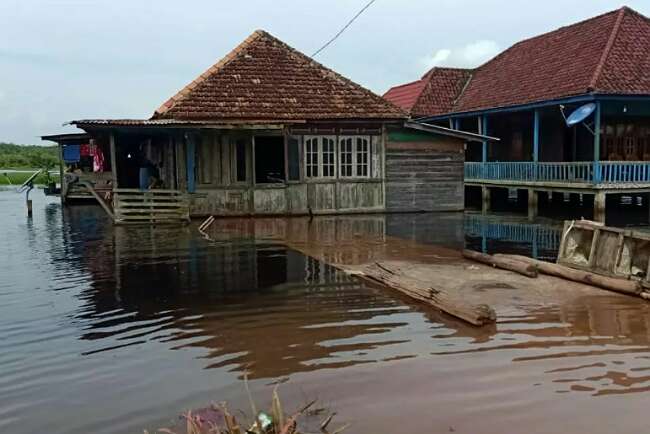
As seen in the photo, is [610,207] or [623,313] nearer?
[623,313]

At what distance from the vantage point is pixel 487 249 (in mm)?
12586

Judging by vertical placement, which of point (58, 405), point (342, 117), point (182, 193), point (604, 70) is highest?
point (604, 70)

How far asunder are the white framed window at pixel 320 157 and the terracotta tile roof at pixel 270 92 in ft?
2.55

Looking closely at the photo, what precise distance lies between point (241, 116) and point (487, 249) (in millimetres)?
8519

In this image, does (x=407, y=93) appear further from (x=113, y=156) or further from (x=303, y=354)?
(x=303, y=354)

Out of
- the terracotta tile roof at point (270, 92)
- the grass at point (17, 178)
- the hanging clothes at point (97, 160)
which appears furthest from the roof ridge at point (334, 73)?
the grass at point (17, 178)

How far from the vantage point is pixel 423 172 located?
64.9ft

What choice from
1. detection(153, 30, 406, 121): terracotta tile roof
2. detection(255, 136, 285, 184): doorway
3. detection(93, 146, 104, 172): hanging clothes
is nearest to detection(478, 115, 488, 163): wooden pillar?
detection(153, 30, 406, 121): terracotta tile roof

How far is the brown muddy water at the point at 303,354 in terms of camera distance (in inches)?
179

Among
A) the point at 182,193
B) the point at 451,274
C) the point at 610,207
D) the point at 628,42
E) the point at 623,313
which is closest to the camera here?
the point at 623,313

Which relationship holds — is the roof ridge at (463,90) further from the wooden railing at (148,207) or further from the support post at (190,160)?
the wooden railing at (148,207)

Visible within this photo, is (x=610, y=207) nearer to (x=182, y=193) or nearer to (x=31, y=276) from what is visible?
(x=182, y=193)

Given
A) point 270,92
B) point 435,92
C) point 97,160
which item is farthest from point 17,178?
point 270,92

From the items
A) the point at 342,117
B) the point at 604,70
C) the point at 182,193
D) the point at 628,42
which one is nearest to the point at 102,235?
the point at 182,193
